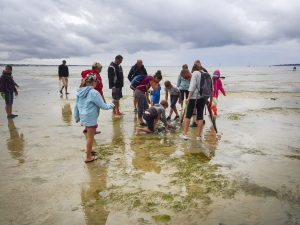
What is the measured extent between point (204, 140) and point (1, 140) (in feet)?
18.1

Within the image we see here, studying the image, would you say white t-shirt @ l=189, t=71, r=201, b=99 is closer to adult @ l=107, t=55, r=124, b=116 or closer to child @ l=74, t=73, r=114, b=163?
child @ l=74, t=73, r=114, b=163

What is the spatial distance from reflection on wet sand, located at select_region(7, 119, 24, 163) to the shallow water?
23 mm

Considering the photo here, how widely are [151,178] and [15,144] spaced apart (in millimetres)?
4173

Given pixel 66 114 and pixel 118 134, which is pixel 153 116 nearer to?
pixel 118 134

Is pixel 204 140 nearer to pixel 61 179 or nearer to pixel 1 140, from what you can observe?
pixel 61 179

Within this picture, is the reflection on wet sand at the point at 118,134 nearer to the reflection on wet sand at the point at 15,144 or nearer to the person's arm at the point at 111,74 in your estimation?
the person's arm at the point at 111,74

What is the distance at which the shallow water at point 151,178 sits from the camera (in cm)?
392

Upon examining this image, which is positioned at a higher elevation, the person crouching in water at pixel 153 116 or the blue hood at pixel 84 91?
the blue hood at pixel 84 91

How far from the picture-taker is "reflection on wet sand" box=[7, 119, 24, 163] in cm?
639

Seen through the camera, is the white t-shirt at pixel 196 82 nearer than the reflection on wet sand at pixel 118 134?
Yes

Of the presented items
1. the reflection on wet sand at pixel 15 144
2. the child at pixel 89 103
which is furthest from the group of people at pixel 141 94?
the reflection on wet sand at pixel 15 144

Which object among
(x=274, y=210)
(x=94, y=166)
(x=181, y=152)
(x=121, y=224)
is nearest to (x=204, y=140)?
(x=181, y=152)

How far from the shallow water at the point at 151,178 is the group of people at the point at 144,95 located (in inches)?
21.8

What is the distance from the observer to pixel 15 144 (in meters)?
7.31
